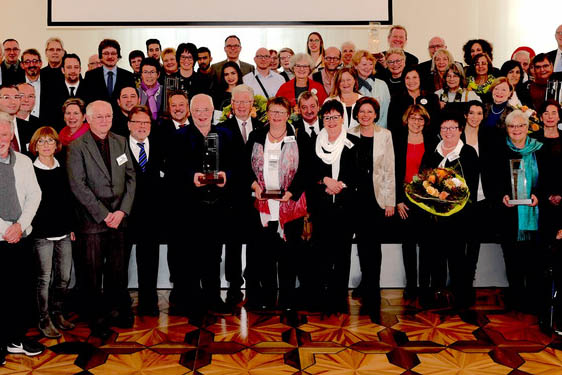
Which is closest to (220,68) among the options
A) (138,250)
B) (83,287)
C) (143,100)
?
(143,100)

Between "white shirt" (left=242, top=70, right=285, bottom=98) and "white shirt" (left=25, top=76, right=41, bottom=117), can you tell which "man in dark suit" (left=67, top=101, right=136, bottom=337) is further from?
"white shirt" (left=242, top=70, right=285, bottom=98)

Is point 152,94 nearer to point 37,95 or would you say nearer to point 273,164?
point 37,95

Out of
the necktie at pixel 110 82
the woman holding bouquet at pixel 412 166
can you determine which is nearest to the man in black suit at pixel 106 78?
the necktie at pixel 110 82

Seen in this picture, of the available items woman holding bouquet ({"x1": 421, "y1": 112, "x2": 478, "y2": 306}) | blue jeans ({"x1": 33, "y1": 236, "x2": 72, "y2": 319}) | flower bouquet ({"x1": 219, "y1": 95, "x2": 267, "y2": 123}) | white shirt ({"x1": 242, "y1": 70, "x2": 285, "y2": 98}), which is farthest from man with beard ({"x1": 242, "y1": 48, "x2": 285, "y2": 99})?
blue jeans ({"x1": 33, "y1": 236, "x2": 72, "y2": 319})

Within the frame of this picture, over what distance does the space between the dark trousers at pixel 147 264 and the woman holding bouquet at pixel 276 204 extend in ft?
2.27

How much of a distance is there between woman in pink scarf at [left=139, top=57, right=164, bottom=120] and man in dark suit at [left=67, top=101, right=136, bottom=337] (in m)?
1.42

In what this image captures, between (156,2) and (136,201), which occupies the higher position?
(156,2)

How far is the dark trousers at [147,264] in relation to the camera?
14.6 feet

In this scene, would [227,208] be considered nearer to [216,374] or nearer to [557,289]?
[216,374]

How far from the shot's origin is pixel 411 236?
469 cm

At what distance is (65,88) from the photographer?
18.8 ft

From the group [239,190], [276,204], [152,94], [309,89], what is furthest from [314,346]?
[152,94]

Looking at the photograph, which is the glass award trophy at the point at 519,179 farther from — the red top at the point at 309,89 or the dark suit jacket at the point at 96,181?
the dark suit jacket at the point at 96,181

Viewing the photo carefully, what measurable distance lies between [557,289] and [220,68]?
384cm
